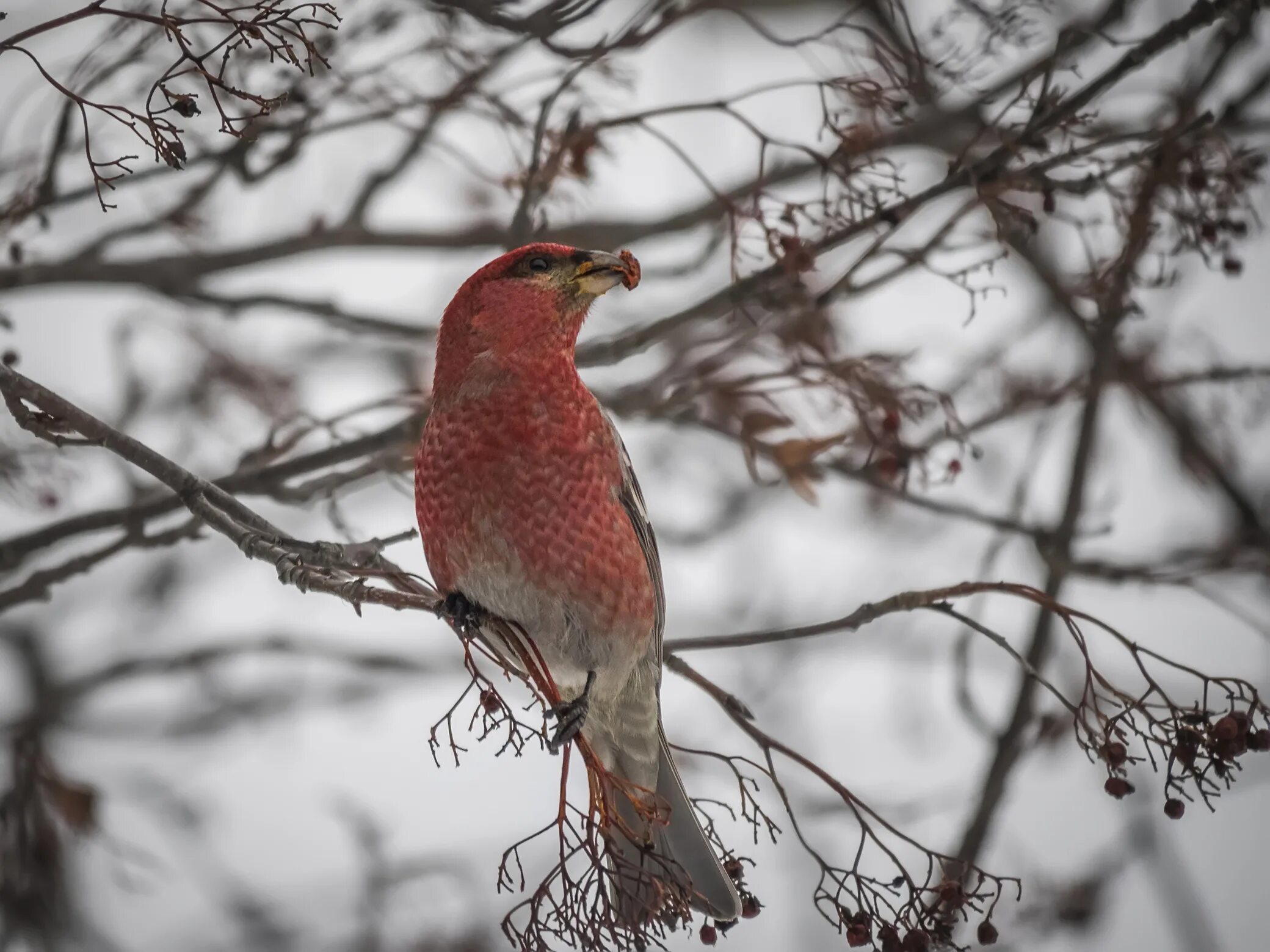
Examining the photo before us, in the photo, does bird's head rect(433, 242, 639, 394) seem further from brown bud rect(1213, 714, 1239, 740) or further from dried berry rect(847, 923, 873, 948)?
brown bud rect(1213, 714, 1239, 740)

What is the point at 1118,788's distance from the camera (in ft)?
8.26

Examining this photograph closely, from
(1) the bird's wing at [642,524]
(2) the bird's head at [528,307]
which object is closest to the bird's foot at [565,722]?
(1) the bird's wing at [642,524]

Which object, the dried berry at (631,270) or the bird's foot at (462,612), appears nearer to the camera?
the bird's foot at (462,612)

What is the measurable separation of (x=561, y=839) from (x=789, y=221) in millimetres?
1648

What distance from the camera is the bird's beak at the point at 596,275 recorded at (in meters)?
3.56

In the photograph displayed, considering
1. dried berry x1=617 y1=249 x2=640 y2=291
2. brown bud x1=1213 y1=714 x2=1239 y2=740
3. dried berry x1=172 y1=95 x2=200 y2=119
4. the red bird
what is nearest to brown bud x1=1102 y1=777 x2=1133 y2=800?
brown bud x1=1213 y1=714 x2=1239 y2=740

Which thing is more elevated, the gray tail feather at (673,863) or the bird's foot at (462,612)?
the bird's foot at (462,612)

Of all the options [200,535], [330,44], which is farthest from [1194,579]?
[330,44]

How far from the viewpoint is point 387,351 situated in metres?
6.01

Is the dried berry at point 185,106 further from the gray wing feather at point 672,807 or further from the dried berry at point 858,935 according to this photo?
the dried berry at point 858,935

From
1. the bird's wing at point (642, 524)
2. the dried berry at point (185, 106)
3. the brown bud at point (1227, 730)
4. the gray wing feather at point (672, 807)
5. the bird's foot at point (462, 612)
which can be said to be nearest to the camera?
the dried berry at point (185, 106)

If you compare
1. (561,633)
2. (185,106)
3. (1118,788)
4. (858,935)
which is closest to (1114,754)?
(1118,788)

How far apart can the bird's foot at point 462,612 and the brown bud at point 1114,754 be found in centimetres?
147

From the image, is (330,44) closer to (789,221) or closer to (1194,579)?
(789,221)
